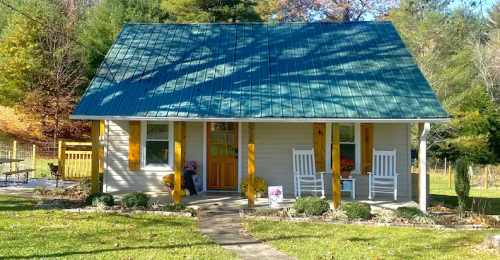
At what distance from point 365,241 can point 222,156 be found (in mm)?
5577

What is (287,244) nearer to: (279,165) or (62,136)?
(279,165)

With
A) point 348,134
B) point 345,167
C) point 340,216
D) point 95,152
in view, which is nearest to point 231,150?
point 345,167

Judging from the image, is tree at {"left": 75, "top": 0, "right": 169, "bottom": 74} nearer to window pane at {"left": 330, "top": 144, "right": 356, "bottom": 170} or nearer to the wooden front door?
the wooden front door

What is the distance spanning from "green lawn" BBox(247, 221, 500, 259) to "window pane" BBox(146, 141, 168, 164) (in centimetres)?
426

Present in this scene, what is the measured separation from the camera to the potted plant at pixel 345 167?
1122 centimetres

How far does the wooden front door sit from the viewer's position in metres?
12.0

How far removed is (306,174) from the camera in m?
11.2

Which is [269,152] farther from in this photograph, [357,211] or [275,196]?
[357,211]

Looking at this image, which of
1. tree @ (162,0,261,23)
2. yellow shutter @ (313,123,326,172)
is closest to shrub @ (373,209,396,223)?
yellow shutter @ (313,123,326,172)

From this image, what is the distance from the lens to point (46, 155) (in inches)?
995

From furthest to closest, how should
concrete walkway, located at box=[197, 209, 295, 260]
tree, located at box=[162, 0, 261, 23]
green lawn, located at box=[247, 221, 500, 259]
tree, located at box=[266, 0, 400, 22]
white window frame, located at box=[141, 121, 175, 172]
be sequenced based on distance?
tree, located at box=[266, 0, 400, 22]
tree, located at box=[162, 0, 261, 23]
white window frame, located at box=[141, 121, 175, 172]
green lawn, located at box=[247, 221, 500, 259]
concrete walkway, located at box=[197, 209, 295, 260]

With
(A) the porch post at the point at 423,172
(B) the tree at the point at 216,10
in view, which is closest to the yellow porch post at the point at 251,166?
(A) the porch post at the point at 423,172

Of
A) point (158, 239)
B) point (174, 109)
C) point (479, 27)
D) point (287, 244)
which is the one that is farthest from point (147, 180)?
point (479, 27)

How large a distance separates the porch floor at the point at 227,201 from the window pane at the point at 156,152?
36.0 inches
